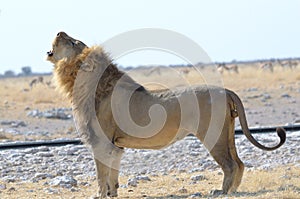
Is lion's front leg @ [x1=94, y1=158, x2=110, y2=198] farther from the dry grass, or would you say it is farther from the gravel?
the gravel

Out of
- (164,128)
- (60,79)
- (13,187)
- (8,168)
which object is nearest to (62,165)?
(8,168)

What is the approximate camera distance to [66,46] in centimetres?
1247

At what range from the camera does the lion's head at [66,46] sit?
1246 cm

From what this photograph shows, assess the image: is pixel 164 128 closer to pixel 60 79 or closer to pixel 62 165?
pixel 60 79

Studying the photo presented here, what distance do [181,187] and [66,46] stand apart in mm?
2846

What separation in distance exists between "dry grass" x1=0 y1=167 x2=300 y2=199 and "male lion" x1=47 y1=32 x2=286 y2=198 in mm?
578

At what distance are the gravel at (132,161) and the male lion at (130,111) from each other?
1.69 metres

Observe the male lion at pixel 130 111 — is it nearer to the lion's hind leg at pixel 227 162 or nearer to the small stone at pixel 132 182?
the lion's hind leg at pixel 227 162

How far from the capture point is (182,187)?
12.7m

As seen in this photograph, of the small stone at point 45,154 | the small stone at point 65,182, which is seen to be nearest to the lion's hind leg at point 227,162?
the small stone at point 65,182

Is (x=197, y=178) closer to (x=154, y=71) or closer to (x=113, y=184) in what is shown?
(x=113, y=184)

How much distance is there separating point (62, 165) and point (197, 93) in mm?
4626

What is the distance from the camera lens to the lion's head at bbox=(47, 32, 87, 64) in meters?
12.5

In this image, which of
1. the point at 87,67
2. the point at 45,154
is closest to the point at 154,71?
the point at 45,154
